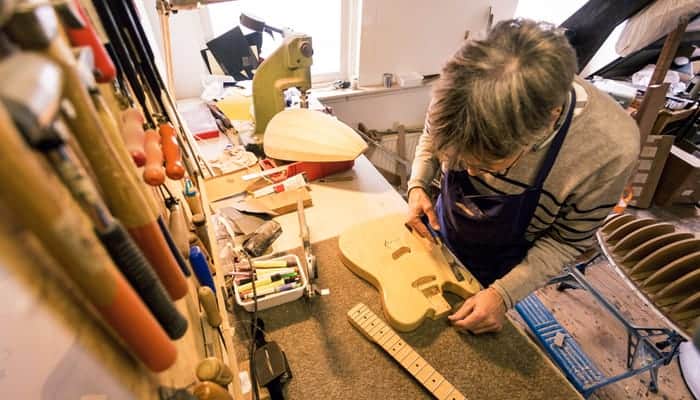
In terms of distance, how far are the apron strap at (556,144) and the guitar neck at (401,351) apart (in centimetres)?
51

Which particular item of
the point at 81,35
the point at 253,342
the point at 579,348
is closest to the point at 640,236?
the point at 579,348

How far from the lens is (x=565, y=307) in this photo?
188cm

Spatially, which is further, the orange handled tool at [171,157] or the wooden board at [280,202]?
the wooden board at [280,202]

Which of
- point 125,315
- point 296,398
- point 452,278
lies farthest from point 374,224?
point 125,315

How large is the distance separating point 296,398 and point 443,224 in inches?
28.5

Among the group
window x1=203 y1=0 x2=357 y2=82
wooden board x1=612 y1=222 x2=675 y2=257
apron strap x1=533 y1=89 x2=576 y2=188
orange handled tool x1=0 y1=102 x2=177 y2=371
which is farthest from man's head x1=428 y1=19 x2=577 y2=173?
window x1=203 y1=0 x2=357 y2=82

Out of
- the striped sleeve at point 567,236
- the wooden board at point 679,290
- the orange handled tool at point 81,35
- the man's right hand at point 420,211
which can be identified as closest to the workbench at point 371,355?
the striped sleeve at point 567,236

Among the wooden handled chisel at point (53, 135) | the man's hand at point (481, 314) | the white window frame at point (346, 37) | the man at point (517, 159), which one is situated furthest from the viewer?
the white window frame at point (346, 37)

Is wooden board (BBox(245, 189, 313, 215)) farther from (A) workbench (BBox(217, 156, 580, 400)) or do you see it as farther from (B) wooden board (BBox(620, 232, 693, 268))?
(B) wooden board (BBox(620, 232, 693, 268))

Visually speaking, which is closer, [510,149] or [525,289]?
[510,149]

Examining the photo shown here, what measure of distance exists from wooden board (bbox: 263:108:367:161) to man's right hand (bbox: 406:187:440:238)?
0.25 m

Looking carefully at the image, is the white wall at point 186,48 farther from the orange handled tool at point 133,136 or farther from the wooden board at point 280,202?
the orange handled tool at point 133,136

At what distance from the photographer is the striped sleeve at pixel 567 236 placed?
73 cm

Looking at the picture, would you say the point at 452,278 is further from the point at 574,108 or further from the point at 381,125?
the point at 381,125
